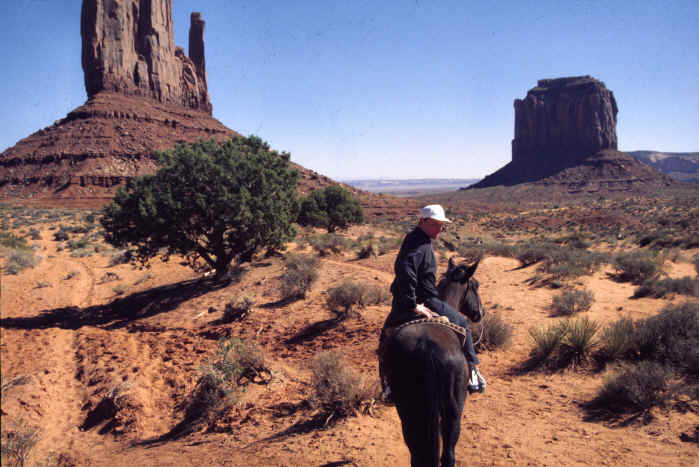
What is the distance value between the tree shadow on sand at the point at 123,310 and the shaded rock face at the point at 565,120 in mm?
116854

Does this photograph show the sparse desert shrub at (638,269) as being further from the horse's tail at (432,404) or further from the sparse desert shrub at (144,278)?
the sparse desert shrub at (144,278)

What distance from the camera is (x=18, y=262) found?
45.2 feet

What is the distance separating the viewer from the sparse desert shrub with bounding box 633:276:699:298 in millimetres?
10492

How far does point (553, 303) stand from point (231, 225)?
10860 millimetres

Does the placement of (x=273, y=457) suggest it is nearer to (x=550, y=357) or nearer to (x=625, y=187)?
(x=550, y=357)

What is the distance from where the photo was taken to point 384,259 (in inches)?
660

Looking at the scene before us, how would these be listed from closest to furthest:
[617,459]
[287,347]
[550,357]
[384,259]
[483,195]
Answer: [617,459] → [550,357] → [287,347] → [384,259] → [483,195]

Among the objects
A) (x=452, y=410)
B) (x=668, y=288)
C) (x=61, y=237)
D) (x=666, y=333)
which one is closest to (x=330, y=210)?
(x=61, y=237)

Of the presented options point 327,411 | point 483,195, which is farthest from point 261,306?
point 483,195

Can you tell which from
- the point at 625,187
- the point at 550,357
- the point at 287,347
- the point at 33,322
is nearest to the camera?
the point at 550,357

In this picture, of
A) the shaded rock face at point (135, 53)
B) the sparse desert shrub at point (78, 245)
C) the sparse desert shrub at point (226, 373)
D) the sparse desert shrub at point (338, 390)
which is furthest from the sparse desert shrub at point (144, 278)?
the shaded rock face at point (135, 53)

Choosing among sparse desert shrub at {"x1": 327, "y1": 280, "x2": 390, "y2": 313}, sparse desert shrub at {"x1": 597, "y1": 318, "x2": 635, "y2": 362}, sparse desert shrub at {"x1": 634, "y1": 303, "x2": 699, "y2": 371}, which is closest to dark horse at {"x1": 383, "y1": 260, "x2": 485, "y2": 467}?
sparse desert shrub at {"x1": 597, "y1": 318, "x2": 635, "y2": 362}

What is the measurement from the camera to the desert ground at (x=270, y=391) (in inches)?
167

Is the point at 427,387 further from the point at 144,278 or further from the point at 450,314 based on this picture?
the point at 144,278
